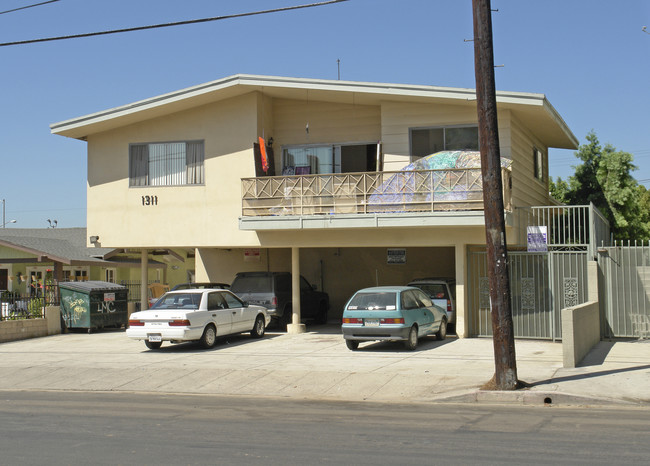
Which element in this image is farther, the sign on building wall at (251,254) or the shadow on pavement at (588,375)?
the sign on building wall at (251,254)

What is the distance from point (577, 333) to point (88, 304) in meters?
14.7

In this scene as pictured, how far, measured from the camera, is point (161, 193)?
2245 cm

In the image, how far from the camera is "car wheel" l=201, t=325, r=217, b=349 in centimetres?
1722

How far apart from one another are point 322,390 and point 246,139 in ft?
36.0

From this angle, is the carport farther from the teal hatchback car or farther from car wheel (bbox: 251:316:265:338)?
the teal hatchback car

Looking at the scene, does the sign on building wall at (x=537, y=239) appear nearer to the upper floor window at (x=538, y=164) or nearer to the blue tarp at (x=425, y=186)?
the blue tarp at (x=425, y=186)

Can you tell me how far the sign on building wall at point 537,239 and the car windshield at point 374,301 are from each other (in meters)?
4.39

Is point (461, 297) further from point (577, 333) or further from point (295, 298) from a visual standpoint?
point (577, 333)

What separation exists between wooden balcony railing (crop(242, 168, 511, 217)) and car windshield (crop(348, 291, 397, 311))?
3274mm

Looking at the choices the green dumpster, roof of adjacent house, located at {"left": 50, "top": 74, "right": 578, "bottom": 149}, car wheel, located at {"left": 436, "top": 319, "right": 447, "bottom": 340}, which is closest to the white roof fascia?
roof of adjacent house, located at {"left": 50, "top": 74, "right": 578, "bottom": 149}

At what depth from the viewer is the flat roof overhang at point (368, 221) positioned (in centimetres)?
1809

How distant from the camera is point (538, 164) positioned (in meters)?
24.3

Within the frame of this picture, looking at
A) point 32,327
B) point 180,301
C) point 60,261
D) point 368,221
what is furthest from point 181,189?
point 60,261

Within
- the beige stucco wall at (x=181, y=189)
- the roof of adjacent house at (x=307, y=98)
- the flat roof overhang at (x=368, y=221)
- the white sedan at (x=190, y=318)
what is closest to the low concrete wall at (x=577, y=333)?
the flat roof overhang at (x=368, y=221)
